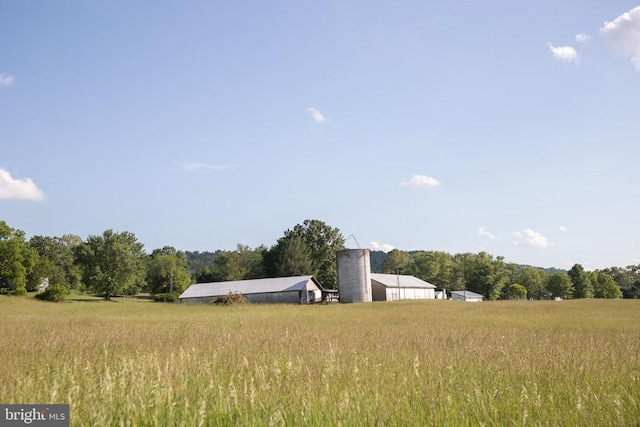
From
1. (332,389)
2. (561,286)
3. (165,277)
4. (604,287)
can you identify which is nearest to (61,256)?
(165,277)

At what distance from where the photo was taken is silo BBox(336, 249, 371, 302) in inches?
2810

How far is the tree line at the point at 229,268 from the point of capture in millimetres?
83312

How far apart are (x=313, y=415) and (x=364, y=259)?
67793mm

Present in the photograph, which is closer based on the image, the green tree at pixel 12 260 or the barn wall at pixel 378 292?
the green tree at pixel 12 260

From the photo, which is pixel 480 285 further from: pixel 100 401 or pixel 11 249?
pixel 100 401

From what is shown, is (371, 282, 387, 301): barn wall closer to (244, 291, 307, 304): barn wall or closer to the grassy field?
(244, 291, 307, 304): barn wall

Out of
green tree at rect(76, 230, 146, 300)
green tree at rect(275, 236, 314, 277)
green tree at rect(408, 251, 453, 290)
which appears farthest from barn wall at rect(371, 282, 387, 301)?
green tree at rect(408, 251, 453, 290)

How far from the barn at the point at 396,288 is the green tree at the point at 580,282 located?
55.0 meters

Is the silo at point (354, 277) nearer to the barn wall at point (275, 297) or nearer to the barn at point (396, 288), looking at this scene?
the barn wall at point (275, 297)

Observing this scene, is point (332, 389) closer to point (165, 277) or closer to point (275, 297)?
point (275, 297)

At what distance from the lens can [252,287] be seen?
75938 millimetres

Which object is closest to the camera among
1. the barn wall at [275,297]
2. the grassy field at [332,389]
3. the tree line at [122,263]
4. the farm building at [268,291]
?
the grassy field at [332,389]

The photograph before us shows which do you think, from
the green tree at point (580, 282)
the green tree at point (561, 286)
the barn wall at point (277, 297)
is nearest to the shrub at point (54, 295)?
the barn wall at point (277, 297)

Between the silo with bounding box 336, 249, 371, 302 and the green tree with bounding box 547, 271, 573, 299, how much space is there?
76545 mm
